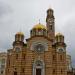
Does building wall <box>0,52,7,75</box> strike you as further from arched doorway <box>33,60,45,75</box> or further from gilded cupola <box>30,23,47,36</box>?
arched doorway <box>33,60,45,75</box>

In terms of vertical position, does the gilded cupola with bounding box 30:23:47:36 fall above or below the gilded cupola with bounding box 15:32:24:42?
above

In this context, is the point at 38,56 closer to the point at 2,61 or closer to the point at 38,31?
the point at 38,31

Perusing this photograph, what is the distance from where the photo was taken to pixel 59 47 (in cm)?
4150

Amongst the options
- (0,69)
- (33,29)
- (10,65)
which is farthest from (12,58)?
(0,69)

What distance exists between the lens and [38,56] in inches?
1615

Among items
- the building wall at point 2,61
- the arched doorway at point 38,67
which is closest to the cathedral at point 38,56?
the arched doorway at point 38,67

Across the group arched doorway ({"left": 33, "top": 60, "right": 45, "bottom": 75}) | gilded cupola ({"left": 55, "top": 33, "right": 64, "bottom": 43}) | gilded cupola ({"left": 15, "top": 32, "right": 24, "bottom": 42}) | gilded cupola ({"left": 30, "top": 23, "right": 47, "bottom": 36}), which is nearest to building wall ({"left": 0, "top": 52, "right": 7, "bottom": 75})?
gilded cupola ({"left": 15, "top": 32, "right": 24, "bottom": 42})

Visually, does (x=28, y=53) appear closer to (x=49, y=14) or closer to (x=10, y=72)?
(x=10, y=72)

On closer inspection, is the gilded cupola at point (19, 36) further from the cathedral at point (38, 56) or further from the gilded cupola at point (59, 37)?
the gilded cupola at point (59, 37)

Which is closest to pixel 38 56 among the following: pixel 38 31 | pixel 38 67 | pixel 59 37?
pixel 38 67

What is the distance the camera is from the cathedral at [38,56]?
133 ft

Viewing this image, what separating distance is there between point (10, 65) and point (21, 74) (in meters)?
2.95

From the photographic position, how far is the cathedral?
4050cm

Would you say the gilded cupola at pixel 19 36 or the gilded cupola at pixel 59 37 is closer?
the gilded cupola at pixel 59 37
